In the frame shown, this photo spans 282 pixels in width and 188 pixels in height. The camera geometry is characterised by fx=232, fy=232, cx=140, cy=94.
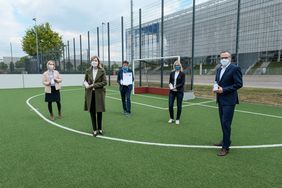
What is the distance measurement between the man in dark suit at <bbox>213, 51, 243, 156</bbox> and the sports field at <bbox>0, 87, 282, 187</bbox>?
1.91 feet

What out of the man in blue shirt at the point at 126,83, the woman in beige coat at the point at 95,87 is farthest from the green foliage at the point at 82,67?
the woman in beige coat at the point at 95,87

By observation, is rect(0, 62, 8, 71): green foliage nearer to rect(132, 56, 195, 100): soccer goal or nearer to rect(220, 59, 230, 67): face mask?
rect(132, 56, 195, 100): soccer goal

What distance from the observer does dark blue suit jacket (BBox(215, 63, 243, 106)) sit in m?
4.03

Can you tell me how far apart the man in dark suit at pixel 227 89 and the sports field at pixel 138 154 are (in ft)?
1.91

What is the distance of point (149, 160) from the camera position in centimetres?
399

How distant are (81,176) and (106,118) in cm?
417

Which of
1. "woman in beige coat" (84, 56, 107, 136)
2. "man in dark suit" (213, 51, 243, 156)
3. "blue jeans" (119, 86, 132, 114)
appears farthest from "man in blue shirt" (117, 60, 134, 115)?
"man in dark suit" (213, 51, 243, 156)

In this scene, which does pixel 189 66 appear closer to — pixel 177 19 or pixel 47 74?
pixel 177 19

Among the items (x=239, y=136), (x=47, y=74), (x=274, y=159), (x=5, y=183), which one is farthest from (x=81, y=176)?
(x=47, y=74)

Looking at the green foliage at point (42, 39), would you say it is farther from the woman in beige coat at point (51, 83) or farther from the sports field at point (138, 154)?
the sports field at point (138, 154)

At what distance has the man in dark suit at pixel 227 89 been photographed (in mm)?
4047

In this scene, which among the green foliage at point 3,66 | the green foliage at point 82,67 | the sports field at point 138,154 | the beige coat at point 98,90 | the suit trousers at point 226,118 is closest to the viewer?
the sports field at point 138,154

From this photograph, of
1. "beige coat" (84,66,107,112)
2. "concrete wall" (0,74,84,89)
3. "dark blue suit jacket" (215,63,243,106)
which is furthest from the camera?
"concrete wall" (0,74,84,89)

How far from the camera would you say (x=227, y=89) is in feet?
13.3
